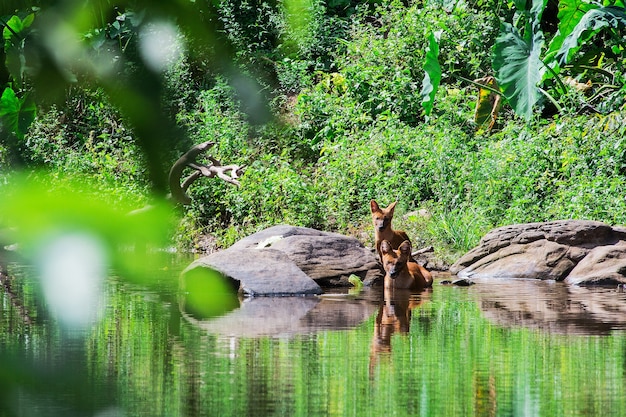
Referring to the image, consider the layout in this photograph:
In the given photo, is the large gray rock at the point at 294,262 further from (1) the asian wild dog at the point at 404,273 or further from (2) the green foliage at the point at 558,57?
(2) the green foliage at the point at 558,57

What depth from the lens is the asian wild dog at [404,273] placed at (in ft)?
33.7

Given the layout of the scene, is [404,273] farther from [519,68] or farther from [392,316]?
[519,68]

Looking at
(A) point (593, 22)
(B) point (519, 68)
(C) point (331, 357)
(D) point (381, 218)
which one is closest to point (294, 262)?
(D) point (381, 218)

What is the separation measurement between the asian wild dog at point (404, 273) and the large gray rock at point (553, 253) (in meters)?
1.35

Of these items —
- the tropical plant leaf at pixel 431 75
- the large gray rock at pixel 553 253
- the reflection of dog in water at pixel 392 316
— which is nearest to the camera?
the reflection of dog in water at pixel 392 316

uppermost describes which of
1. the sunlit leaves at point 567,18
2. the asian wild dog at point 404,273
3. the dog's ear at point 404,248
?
the sunlit leaves at point 567,18

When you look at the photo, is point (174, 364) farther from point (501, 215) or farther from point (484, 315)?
point (501, 215)

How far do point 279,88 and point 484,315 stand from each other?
7027mm

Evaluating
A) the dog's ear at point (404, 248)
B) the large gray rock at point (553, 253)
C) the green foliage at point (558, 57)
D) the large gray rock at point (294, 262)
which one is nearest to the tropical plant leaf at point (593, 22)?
the green foliage at point (558, 57)

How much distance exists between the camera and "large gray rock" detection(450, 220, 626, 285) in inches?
429

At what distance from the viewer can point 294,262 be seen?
10.6 meters

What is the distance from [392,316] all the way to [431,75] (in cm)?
687

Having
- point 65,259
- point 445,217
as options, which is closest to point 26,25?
point 65,259

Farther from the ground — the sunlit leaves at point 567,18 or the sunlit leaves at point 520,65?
the sunlit leaves at point 567,18
